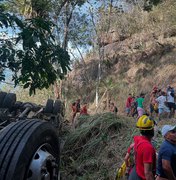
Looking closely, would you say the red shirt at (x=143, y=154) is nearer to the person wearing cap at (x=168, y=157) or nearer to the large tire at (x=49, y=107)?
the person wearing cap at (x=168, y=157)

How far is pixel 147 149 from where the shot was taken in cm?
384

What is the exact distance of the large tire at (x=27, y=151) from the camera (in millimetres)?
3123

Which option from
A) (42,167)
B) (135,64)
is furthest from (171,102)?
(135,64)

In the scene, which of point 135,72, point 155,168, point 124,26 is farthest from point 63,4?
point 155,168

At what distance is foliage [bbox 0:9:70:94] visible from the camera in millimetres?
4736

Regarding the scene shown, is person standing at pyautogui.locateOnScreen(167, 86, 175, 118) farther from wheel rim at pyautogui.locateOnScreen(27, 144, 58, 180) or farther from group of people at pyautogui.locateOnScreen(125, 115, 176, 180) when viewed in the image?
wheel rim at pyautogui.locateOnScreen(27, 144, 58, 180)

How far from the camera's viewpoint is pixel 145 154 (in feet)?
12.6

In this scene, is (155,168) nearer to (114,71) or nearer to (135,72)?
(135,72)

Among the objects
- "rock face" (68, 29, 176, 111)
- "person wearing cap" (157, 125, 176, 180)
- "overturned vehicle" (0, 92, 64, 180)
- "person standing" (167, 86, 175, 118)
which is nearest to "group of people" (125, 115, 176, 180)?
"person wearing cap" (157, 125, 176, 180)

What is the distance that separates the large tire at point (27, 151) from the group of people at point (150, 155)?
35.8 inches

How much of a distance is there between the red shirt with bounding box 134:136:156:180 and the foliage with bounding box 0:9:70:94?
1.66 meters

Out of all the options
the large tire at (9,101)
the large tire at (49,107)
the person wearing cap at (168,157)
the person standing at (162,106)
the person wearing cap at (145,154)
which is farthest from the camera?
the person standing at (162,106)

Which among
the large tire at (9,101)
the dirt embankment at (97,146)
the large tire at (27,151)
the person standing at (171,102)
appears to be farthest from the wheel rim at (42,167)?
the person standing at (171,102)

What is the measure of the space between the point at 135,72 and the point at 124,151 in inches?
817
